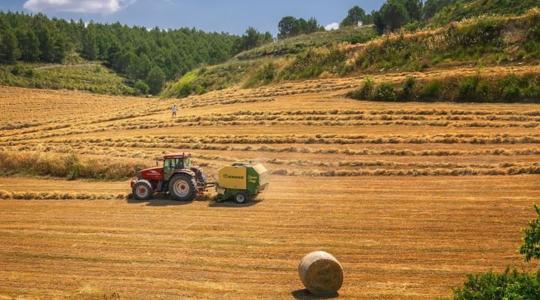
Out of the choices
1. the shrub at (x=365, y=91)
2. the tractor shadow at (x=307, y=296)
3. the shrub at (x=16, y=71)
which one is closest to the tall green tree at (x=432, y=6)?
the shrub at (x=365, y=91)

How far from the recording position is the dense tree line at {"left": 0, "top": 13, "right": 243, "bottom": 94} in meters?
132

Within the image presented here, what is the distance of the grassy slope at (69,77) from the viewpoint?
338 ft

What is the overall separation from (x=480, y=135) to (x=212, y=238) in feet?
67.0

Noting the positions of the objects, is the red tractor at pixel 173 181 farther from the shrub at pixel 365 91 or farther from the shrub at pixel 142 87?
the shrub at pixel 142 87

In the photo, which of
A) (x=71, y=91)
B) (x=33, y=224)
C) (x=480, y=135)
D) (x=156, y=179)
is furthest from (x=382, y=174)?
(x=71, y=91)

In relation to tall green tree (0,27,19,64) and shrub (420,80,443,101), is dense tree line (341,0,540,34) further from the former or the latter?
tall green tree (0,27,19,64)

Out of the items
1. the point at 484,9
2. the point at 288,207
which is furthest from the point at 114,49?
the point at 288,207

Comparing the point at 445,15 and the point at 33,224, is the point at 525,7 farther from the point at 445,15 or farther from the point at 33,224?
the point at 33,224

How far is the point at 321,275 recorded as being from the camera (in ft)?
49.6

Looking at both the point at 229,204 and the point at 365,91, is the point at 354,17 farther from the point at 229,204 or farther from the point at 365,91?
the point at 229,204

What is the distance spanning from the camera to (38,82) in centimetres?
10356

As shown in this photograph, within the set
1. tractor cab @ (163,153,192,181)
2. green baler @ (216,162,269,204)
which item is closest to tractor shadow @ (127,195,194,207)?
tractor cab @ (163,153,192,181)

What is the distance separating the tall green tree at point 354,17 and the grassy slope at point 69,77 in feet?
186

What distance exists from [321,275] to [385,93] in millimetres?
33845
